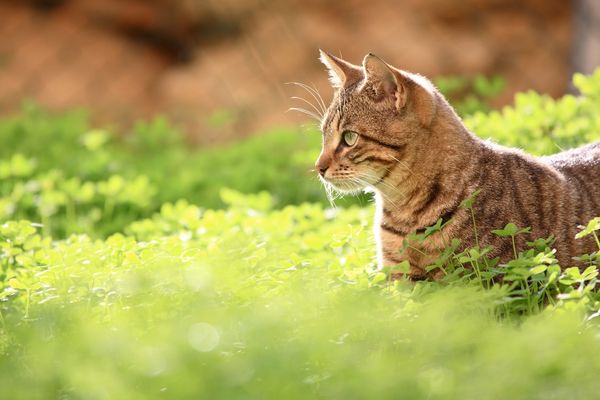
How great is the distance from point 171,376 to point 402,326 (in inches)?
27.0

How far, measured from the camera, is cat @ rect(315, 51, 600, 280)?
3322 millimetres

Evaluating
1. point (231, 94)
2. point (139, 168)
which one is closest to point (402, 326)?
point (139, 168)

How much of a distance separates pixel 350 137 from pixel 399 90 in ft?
0.91

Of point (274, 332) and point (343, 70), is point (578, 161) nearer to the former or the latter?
point (343, 70)

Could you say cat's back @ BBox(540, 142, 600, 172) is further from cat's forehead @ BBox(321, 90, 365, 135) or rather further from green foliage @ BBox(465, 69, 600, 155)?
cat's forehead @ BBox(321, 90, 365, 135)

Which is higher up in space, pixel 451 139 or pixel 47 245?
pixel 451 139

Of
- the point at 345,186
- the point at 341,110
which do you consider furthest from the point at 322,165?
the point at 341,110

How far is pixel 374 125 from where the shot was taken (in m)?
3.45

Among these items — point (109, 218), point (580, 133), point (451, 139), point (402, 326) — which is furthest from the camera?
point (109, 218)

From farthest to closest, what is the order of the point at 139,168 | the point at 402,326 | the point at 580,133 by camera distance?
the point at 139,168 → the point at 580,133 → the point at 402,326

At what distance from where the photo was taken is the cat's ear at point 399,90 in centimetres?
337

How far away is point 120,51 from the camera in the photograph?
371 inches

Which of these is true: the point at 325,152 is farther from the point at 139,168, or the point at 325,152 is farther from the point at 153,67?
the point at 153,67

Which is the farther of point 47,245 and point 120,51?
point 120,51
